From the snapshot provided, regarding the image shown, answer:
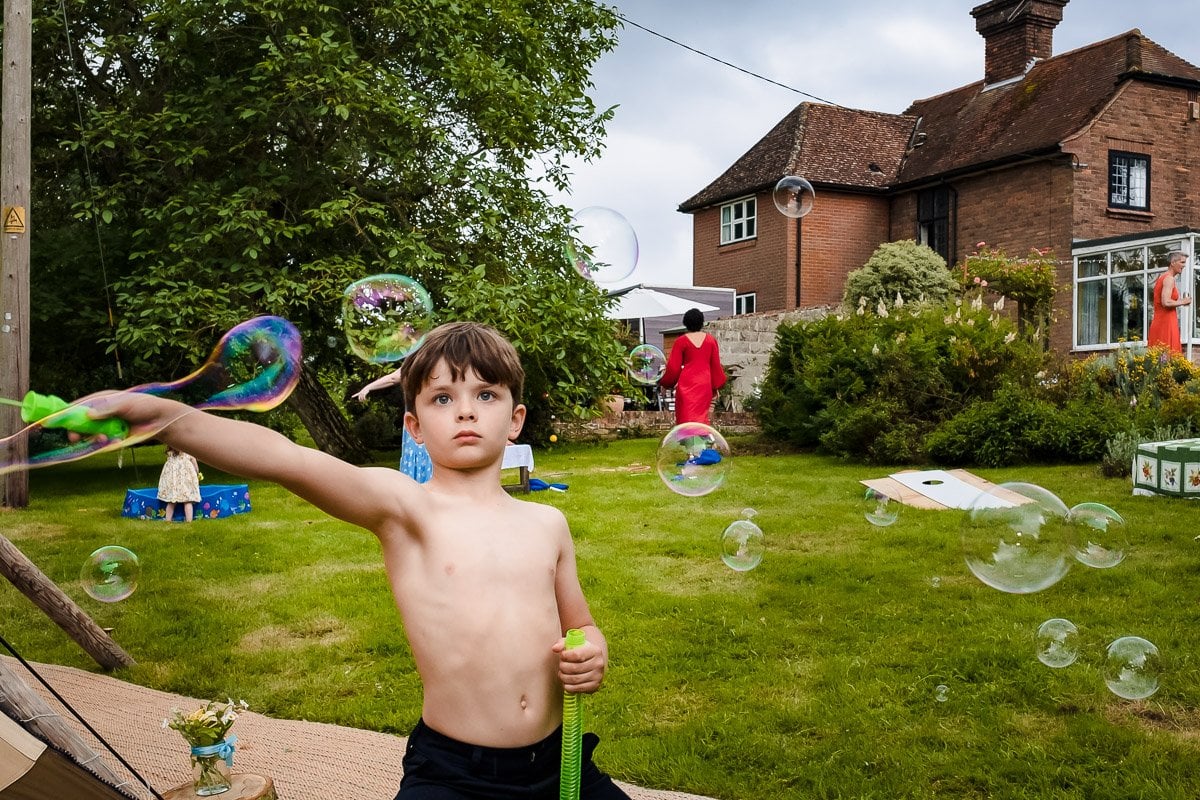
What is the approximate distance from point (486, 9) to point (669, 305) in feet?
32.3

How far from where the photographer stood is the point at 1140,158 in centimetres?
2195

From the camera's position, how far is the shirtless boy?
2119 mm

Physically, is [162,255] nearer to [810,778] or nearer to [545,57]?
[545,57]

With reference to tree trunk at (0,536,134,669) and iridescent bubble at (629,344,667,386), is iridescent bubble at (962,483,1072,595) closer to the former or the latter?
tree trunk at (0,536,134,669)

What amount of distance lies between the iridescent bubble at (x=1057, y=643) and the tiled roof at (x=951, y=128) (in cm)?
1873

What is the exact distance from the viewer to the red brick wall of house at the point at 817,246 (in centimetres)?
2503

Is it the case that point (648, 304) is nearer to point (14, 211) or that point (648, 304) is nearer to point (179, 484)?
point (14, 211)

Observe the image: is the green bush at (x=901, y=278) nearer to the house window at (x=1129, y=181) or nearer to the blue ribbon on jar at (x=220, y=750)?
the house window at (x=1129, y=181)

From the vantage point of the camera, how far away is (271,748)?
4211mm

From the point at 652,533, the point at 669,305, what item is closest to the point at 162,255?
the point at 652,533

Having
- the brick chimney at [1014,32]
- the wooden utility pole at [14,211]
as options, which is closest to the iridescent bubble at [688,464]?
the wooden utility pole at [14,211]

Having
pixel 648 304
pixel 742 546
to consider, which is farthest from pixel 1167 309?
pixel 648 304

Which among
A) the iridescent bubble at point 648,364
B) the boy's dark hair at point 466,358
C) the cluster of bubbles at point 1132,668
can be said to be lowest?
the cluster of bubbles at point 1132,668

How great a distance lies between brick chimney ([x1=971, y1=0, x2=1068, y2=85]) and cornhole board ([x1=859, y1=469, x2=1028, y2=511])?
18027 millimetres
